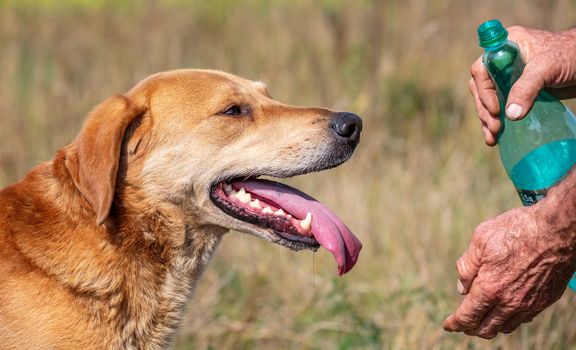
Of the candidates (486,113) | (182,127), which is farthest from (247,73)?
(486,113)

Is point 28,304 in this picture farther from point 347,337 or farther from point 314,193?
point 314,193

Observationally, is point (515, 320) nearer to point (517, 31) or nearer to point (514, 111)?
point (514, 111)

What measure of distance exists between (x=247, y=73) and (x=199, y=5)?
5.33 feet

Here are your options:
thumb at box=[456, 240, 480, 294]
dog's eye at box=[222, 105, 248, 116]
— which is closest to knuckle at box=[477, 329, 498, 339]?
thumb at box=[456, 240, 480, 294]

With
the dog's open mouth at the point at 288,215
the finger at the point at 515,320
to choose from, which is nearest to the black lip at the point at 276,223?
the dog's open mouth at the point at 288,215

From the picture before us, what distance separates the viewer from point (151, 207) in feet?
12.9

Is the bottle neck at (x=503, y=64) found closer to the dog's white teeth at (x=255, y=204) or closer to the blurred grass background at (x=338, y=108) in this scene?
the dog's white teeth at (x=255, y=204)

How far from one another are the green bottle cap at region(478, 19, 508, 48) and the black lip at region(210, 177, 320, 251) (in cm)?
118

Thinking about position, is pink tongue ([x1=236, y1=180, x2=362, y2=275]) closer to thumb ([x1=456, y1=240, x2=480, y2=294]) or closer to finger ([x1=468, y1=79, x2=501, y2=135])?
thumb ([x1=456, y1=240, x2=480, y2=294])

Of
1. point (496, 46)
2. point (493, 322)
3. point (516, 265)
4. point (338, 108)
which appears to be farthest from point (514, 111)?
point (338, 108)

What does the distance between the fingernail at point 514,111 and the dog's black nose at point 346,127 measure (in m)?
1.05

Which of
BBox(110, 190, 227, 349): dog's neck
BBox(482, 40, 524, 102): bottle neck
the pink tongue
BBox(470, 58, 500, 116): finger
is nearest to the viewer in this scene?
BBox(482, 40, 524, 102): bottle neck

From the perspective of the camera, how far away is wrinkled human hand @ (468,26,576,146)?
10.5 ft

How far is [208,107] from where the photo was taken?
164 inches
